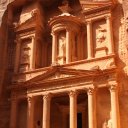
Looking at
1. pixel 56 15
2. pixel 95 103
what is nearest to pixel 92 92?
pixel 95 103

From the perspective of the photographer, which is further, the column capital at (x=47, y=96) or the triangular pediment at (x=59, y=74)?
the column capital at (x=47, y=96)

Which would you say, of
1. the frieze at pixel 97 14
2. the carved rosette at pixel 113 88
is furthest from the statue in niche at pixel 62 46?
the carved rosette at pixel 113 88

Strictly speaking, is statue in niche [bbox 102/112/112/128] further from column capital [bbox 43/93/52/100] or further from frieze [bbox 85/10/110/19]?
frieze [bbox 85/10/110/19]

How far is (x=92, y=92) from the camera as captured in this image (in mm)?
15062

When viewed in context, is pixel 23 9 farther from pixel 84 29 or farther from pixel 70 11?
pixel 84 29

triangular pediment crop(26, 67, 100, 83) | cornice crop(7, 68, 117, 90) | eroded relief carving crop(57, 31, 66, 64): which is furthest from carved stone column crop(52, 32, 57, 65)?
cornice crop(7, 68, 117, 90)

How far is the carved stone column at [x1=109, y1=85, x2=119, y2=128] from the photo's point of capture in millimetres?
14125

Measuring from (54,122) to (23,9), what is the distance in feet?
23.8

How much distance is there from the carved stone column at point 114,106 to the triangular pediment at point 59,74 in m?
1.23

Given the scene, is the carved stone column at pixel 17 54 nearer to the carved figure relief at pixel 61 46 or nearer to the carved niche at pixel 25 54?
the carved niche at pixel 25 54

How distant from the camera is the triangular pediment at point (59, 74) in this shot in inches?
616

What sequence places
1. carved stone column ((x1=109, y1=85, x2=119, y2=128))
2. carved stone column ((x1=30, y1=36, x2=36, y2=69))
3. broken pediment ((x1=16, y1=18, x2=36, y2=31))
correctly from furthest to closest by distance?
broken pediment ((x1=16, y1=18, x2=36, y2=31)) < carved stone column ((x1=30, y1=36, x2=36, y2=69)) < carved stone column ((x1=109, y1=85, x2=119, y2=128))

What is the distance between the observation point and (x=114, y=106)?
1441 centimetres

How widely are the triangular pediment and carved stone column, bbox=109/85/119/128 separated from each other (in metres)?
1.23
